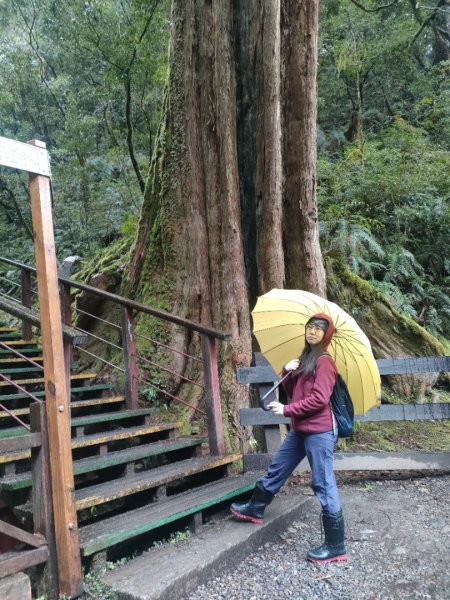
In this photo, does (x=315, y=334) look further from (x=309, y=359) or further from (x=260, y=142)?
(x=260, y=142)

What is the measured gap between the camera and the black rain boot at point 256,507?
3.76m

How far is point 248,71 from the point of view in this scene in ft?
19.7

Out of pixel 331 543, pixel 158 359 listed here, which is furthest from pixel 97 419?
pixel 331 543

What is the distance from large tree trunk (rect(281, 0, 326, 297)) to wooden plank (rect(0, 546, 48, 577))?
13.1 feet

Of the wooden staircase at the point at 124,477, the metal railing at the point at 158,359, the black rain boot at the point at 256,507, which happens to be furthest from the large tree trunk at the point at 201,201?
the black rain boot at the point at 256,507

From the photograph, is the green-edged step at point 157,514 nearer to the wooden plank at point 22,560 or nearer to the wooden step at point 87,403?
the wooden plank at point 22,560

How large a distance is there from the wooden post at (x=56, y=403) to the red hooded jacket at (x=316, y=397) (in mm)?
1454

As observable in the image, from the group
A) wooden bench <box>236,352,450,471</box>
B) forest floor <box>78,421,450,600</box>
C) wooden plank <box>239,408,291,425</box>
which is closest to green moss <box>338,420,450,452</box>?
forest floor <box>78,421,450,600</box>

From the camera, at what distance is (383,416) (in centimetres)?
498

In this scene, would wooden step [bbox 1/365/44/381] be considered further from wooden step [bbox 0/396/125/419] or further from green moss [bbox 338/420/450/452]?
green moss [bbox 338/420/450/452]

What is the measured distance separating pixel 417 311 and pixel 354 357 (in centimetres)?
657

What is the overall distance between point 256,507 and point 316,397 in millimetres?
1101

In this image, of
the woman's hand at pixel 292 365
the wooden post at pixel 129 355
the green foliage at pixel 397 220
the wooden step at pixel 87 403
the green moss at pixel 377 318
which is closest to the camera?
the woman's hand at pixel 292 365

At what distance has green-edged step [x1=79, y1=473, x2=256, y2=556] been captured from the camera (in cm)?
311
